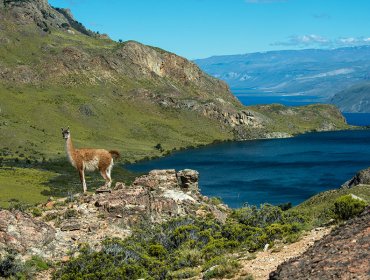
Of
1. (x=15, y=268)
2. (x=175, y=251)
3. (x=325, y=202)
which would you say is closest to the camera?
(x=15, y=268)

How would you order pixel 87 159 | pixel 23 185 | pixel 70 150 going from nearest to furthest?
pixel 70 150 → pixel 87 159 → pixel 23 185

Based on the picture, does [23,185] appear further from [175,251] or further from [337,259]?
[337,259]

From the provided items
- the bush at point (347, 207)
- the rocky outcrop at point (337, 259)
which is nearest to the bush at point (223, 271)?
the rocky outcrop at point (337, 259)

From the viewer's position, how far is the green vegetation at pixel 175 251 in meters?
20.7

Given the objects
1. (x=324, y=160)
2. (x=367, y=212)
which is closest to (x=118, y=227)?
(x=367, y=212)

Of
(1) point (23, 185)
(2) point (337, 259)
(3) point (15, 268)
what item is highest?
(2) point (337, 259)

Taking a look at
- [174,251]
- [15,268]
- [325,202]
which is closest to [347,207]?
[174,251]

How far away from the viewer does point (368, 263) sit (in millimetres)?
13164

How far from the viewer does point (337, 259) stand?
14.0 metres

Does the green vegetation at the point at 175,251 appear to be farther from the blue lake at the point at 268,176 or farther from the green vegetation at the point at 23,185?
the blue lake at the point at 268,176

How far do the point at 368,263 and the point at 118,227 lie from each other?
17924 millimetres

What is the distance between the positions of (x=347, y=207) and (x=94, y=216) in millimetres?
14321

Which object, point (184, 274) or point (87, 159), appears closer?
point (184, 274)

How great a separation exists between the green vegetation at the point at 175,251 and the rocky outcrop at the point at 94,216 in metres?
1.63
